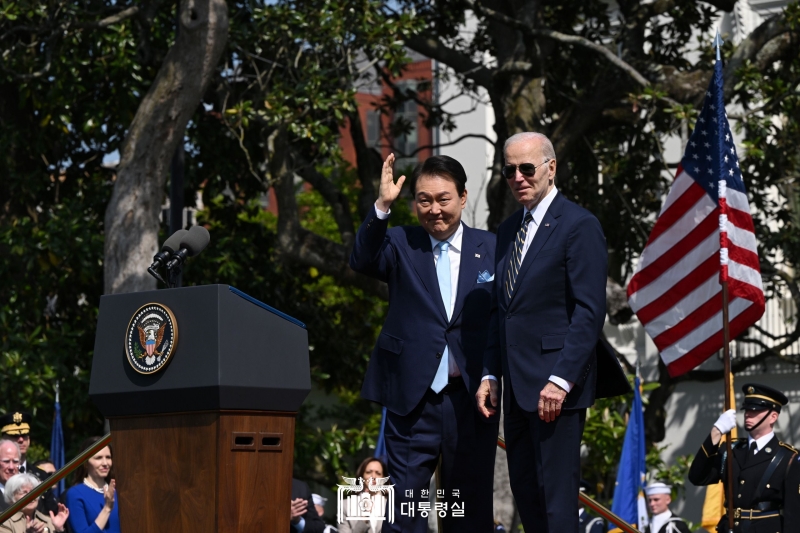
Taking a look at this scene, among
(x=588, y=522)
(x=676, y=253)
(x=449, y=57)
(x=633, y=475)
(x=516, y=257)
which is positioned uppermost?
(x=449, y=57)

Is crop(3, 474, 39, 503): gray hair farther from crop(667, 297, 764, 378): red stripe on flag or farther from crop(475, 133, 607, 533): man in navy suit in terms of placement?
crop(667, 297, 764, 378): red stripe on flag

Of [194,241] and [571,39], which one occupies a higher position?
[571,39]

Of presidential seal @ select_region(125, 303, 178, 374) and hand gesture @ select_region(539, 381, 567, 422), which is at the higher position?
presidential seal @ select_region(125, 303, 178, 374)

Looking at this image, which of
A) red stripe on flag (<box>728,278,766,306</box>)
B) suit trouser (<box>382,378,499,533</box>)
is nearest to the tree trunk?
red stripe on flag (<box>728,278,766,306</box>)

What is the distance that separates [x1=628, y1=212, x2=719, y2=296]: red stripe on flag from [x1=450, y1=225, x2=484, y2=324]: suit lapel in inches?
161

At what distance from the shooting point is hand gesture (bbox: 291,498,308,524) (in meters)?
10.4

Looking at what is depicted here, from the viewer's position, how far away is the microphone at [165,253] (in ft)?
17.0

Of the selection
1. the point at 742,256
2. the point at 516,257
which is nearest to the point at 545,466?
the point at 516,257

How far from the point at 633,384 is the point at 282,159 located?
15.9 feet

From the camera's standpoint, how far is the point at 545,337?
5.22 m

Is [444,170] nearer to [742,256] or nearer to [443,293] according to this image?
[443,293]

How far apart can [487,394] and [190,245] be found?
1395mm

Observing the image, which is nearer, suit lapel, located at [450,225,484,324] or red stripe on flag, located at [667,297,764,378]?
suit lapel, located at [450,225,484,324]

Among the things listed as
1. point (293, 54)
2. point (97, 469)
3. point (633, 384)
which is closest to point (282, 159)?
point (293, 54)
